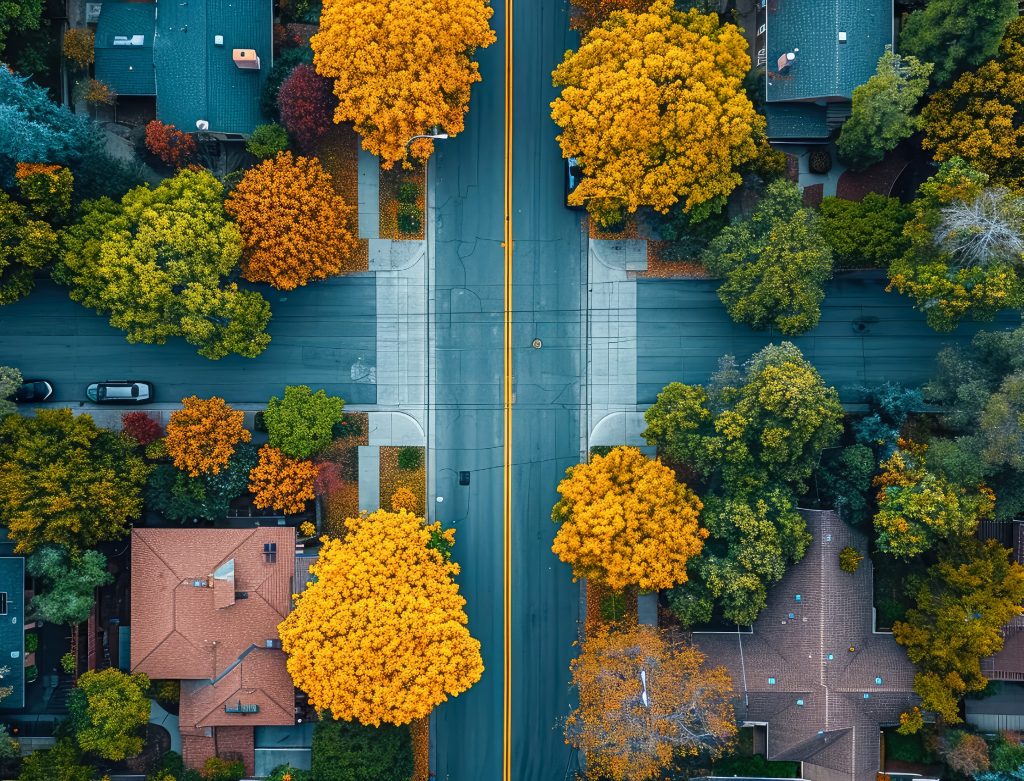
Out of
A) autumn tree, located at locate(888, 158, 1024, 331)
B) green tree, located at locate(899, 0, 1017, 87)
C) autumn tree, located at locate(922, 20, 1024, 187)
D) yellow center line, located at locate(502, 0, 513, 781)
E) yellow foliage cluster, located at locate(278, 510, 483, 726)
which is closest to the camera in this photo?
green tree, located at locate(899, 0, 1017, 87)

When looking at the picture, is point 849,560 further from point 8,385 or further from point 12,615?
point 8,385

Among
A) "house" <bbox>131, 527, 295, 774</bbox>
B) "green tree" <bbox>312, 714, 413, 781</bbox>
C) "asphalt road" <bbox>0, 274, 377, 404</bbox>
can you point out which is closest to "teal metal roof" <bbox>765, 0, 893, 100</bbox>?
"asphalt road" <bbox>0, 274, 377, 404</bbox>

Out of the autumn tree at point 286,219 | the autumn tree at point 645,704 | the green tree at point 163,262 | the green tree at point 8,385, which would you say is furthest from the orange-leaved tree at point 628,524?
the green tree at point 8,385

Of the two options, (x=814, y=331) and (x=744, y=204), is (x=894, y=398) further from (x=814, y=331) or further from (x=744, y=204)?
(x=744, y=204)

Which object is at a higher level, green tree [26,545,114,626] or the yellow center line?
the yellow center line

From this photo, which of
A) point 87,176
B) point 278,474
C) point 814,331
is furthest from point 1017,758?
point 87,176

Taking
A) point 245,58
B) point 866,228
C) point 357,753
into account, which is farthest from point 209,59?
point 357,753

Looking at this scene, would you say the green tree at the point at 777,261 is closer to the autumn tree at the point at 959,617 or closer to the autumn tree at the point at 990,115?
the autumn tree at the point at 990,115

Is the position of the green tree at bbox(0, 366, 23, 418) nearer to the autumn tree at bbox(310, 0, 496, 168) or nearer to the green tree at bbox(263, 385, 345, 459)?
the green tree at bbox(263, 385, 345, 459)
